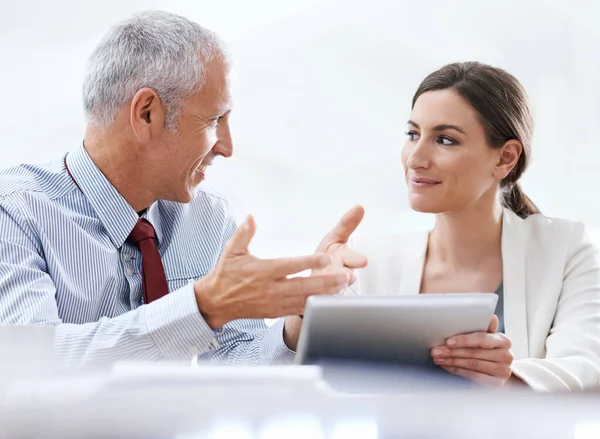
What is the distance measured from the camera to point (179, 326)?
1.46 m

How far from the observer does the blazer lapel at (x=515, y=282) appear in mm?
1999

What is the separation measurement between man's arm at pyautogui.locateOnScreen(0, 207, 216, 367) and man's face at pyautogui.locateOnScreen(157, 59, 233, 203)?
42 centimetres

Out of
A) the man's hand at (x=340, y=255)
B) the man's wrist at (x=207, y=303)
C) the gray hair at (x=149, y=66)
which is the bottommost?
the man's wrist at (x=207, y=303)

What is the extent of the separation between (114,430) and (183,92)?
4.80 ft

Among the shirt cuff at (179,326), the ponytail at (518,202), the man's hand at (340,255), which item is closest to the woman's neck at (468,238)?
the ponytail at (518,202)

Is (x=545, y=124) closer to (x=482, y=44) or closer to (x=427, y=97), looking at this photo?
(x=482, y=44)

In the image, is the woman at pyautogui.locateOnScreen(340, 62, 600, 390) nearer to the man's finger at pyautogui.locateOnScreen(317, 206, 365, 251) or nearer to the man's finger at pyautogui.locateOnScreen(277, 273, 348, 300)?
the man's finger at pyautogui.locateOnScreen(317, 206, 365, 251)

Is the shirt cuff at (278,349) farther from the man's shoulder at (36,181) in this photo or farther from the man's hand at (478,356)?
the man's shoulder at (36,181)

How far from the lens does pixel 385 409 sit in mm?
542

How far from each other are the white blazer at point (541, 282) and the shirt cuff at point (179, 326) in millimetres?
743

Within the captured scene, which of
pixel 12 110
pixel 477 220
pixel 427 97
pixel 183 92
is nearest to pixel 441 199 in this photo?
pixel 477 220

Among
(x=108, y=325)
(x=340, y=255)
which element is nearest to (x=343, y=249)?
(x=340, y=255)

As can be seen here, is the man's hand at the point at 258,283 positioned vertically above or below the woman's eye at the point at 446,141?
below

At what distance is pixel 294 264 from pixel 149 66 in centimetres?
85
